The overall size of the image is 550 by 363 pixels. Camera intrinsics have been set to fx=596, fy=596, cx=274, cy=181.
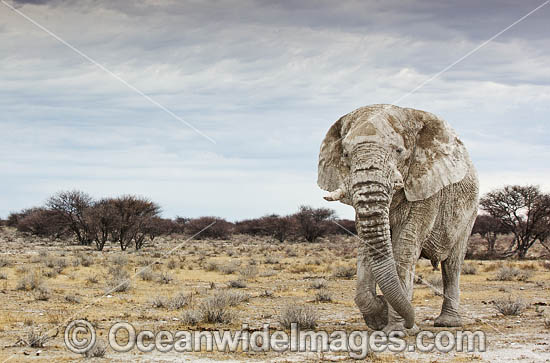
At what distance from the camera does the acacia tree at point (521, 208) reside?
121ft

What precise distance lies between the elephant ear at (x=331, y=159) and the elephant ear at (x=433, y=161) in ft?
3.65

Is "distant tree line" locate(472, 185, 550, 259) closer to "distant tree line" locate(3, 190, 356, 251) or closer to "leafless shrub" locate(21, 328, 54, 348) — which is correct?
"distant tree line" locate(3, 190, 356, 251)

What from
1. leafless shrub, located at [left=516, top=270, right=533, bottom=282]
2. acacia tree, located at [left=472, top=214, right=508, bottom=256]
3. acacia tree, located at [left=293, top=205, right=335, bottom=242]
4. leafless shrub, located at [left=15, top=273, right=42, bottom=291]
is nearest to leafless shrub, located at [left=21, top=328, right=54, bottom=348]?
leafless shrub, located at [left=15, top=273, right=42, bottom=291]

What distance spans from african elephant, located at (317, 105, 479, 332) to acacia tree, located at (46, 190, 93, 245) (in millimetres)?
32893

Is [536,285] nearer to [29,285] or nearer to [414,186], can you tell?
[414,186]

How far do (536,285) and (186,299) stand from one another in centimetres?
1201

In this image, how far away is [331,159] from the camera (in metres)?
9.12

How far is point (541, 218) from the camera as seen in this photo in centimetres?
3722

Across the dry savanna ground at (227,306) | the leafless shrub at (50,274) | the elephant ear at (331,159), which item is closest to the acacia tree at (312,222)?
the dry savanna ground at (227,306)

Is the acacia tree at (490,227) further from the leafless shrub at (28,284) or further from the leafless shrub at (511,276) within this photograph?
the leafless shrub at (28,284)

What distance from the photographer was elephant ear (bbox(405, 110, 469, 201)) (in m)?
8.41

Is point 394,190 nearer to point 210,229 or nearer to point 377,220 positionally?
point 377,220

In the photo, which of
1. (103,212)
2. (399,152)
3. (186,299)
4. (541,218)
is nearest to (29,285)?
(186,299)

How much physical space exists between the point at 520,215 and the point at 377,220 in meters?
34.3
